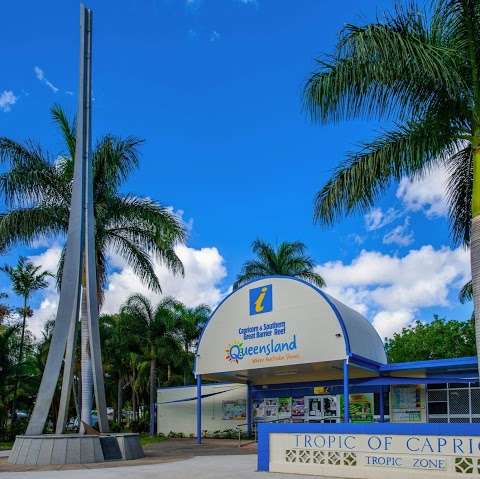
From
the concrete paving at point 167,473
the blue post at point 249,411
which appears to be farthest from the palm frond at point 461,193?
the blue post at point 249,411

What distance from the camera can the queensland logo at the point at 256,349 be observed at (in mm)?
26266

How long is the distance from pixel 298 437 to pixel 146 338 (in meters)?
30.5

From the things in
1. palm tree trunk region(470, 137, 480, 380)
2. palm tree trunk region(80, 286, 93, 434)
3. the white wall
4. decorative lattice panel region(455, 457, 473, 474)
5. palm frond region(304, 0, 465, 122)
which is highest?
palm frond region(304, 0, 465, 122)

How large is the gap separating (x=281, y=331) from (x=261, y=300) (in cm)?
167

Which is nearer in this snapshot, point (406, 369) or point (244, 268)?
point (406, 369)

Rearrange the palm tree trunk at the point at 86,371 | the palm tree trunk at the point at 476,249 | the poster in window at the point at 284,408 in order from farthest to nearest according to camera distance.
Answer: the poster in window at the point at 284,408 → the palm tree trunk at the point at 86,371 → the palm tree trunk at the point at 476,249

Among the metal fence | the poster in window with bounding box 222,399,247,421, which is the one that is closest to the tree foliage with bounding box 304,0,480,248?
the metal fence

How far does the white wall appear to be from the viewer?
34.6 metres

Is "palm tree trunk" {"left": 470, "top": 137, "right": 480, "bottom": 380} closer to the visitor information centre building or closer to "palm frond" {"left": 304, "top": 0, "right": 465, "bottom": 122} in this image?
"palm frond" {"left": 304, "top": 0, "right": 465, "bottom": 122}

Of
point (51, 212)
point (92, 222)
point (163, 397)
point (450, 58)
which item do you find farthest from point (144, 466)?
point (163, 397)

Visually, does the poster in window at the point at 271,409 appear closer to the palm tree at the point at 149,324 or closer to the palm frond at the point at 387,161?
the palm tree at the point at 149,324

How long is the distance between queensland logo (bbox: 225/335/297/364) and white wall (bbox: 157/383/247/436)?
6.41 metres

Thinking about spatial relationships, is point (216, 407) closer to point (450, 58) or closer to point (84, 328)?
point (84, 328)

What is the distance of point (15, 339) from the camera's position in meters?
45.1
